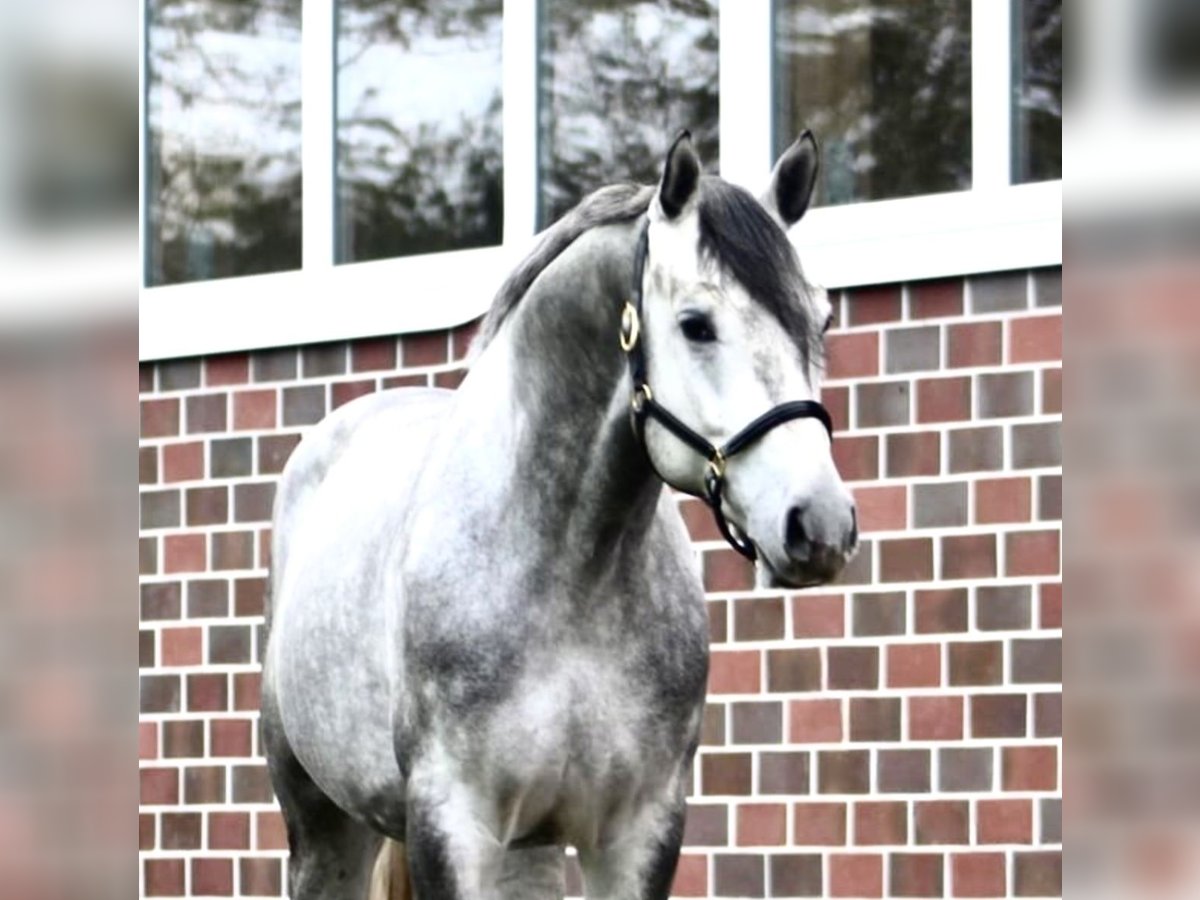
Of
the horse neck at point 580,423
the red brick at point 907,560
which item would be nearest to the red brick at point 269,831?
the red brick at point 907,560

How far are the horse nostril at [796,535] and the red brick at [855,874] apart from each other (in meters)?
3.16

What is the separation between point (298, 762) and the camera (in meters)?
5.04

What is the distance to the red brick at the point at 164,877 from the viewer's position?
7.69m

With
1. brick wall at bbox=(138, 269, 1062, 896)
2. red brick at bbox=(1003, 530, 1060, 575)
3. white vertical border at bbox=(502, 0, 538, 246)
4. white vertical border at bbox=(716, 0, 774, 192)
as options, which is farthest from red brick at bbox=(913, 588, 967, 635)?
white vertical border at bbox=(502, 0, 538, 246)

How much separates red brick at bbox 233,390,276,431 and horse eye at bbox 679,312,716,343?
4248mm

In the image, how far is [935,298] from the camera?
6.24 meters

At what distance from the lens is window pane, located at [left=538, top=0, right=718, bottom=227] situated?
22.4ft

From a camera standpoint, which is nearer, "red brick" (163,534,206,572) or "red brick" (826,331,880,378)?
"red brick" (826,331,880,378)

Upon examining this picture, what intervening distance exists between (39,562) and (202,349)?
6535mm

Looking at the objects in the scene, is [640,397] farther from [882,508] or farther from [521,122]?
[521,122]

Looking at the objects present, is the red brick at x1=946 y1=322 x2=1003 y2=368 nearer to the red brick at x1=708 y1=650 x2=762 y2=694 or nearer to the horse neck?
the red brick at x1=708 y1=650 x2=762 y2=694

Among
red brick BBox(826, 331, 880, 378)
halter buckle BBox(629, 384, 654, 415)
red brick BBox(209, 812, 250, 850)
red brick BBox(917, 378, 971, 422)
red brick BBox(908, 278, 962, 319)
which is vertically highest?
red brick BBox(908, 278, 962, 319)

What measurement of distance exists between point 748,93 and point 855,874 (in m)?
2.10

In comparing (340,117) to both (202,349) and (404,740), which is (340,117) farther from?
(404,740)
